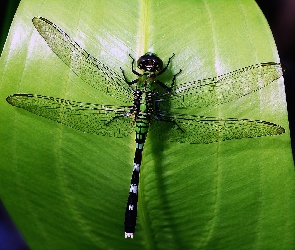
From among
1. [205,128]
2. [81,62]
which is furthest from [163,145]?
[81,62]

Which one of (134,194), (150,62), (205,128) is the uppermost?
(150,62)

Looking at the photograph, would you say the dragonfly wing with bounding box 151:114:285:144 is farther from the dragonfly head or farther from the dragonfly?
the dragonfly head

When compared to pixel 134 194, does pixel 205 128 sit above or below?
above

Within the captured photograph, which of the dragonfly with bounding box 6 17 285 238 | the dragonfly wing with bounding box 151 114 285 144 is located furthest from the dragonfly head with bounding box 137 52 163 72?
the dragonfly wing with bounding box 151 114 285 144

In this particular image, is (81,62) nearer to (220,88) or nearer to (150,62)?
(150,62)

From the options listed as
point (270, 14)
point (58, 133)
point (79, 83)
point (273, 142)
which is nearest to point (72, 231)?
point (58, 133)

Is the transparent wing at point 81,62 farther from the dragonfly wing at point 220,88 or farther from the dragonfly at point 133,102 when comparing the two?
→ the dragonfly wing at point 220,88
